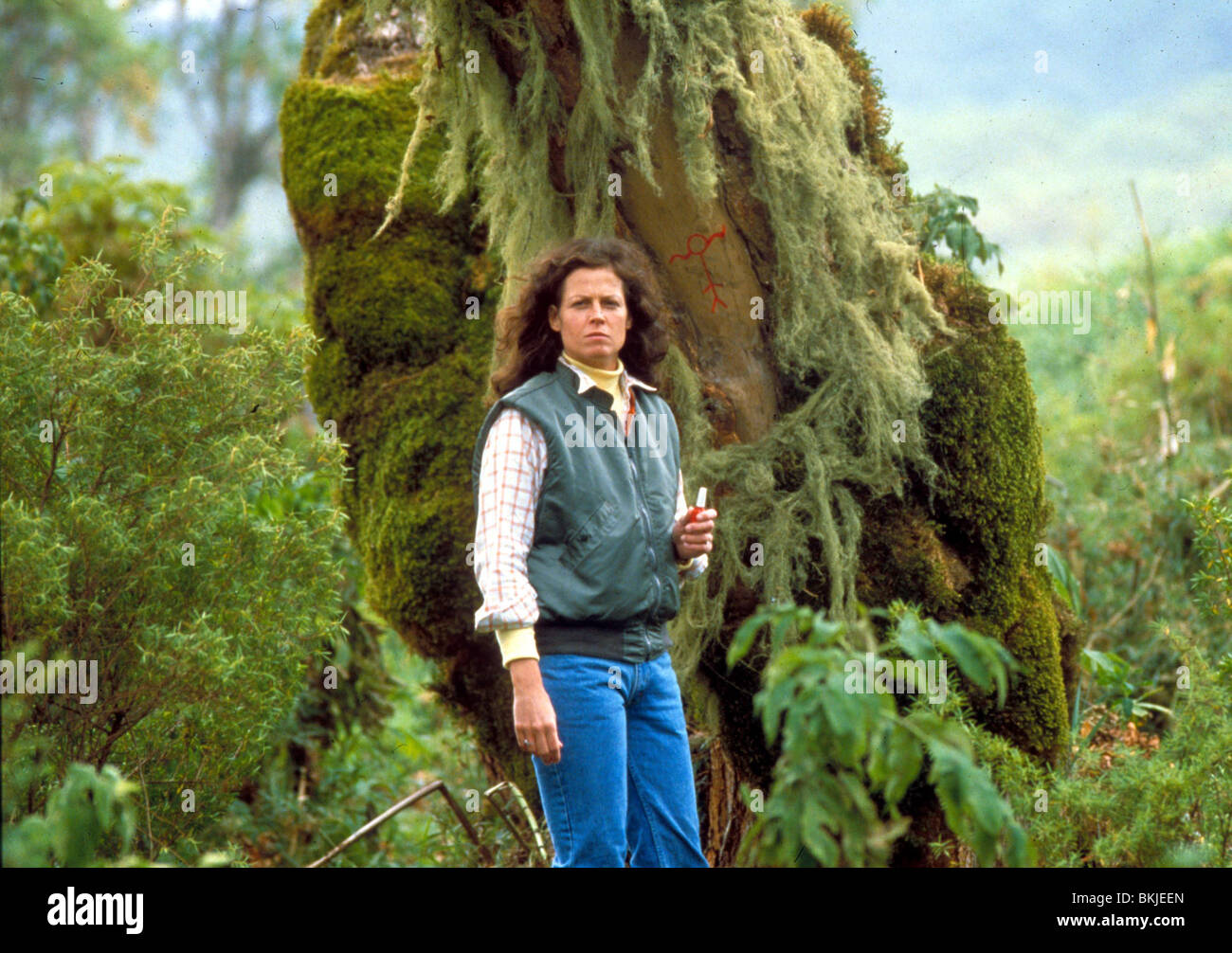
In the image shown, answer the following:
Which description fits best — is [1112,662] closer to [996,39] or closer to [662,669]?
[662,669]

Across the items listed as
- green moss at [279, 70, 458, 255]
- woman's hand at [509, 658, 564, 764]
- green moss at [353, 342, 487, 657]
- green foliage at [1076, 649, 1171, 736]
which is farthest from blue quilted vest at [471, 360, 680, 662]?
green foliage at [1076, 649, 1171, 736]

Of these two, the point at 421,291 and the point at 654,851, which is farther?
the point at 421,291

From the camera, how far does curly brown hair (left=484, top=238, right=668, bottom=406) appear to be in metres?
2.76

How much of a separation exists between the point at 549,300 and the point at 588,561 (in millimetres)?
629

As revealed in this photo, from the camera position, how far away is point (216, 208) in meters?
22.2

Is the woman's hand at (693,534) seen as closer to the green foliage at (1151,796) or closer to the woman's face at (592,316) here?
the woman's face at (592,316)

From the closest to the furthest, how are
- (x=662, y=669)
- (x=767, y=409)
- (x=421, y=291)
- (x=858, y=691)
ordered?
(x=858, y=691) < (x=662, y=669) < (x=767, y=409) < (x=421, y=291)

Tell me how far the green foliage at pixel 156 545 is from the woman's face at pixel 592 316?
0.77 m

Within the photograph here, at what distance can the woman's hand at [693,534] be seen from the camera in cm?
261

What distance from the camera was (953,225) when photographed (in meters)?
4.03

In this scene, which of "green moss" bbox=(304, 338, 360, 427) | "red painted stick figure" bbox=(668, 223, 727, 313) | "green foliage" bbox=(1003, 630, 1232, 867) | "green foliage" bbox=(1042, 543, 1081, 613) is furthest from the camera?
"green moss" bbox=(304, 338, 360, 427)

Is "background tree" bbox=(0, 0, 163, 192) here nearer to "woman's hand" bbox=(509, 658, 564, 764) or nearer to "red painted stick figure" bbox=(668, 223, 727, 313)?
"red painted stick figure" bbox=(668, 223, 727, 313)

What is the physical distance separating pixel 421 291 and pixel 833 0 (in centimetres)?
160
